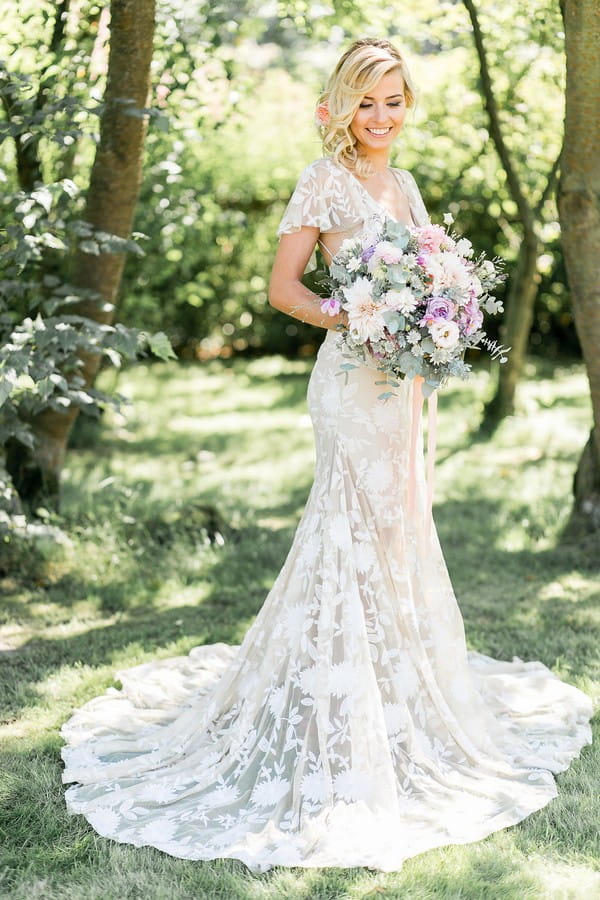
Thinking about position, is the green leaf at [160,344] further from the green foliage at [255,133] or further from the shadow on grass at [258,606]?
the shadow on grass at [258,606]

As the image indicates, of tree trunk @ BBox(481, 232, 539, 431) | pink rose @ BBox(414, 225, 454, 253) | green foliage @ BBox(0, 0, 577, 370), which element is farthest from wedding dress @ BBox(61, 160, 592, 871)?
tree trunk @ BBox(481, 232, 539, 431)

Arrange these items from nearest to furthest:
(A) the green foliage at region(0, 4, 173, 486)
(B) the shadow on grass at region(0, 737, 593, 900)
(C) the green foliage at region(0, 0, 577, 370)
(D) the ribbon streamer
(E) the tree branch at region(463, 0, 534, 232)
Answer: (B) the shadow on grass at region(0, 737, 593, 900), (D) the ribbon streamer, (A) the green foliage at region(0, 4, 173, 486), (C) the green foliage at region(0, 0, 577, 370), (E) the tree branch at region(463, 0, 534, 232)

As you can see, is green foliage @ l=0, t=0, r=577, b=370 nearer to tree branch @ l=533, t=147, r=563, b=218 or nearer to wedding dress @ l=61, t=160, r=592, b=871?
tree branch @ l=533, t=147, r=563, b=218

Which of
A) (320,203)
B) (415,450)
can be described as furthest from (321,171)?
(415,450)

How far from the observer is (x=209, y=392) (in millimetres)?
11648

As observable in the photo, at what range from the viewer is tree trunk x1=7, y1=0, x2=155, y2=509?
4.85m

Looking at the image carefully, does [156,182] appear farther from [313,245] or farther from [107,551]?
[313,245]

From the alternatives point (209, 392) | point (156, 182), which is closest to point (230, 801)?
point (156, 182)

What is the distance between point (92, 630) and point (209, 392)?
6882 millimetres

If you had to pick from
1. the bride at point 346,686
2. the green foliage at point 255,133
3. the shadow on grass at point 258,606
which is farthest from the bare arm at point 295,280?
the shadow on grass at point 258,606

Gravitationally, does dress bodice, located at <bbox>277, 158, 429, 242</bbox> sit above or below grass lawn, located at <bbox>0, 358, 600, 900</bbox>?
above

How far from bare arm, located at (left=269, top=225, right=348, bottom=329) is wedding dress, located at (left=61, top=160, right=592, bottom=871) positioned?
52 millimetres

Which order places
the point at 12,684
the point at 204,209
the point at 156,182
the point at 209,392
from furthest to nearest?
the point at 209,392 → the point at 204,209 → the point at 156,182 → the point at 12,684

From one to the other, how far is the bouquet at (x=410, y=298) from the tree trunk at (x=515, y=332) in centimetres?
554
